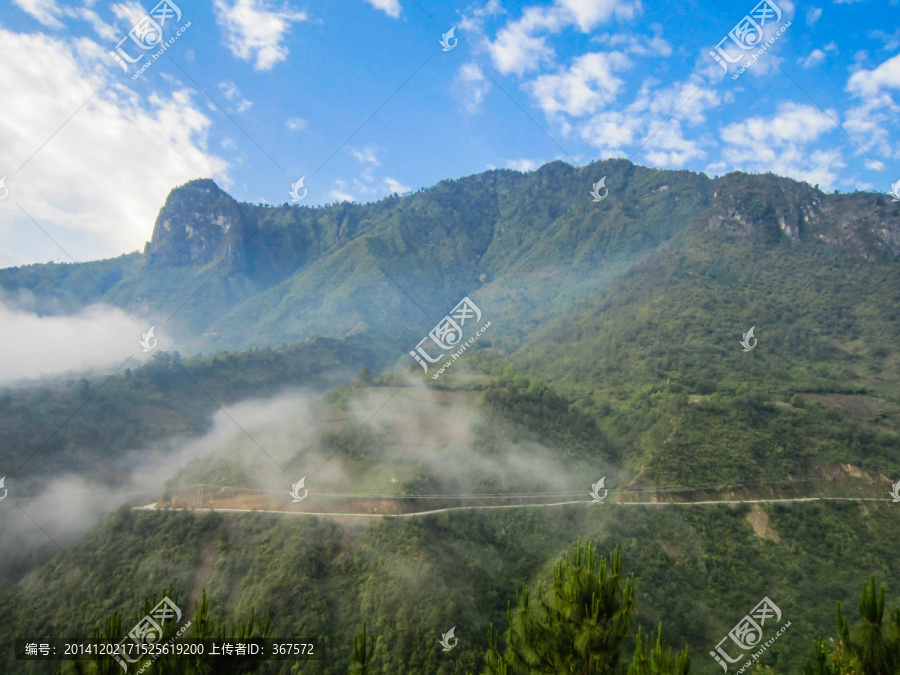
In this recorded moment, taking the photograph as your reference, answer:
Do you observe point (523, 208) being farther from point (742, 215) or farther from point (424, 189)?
point (742, 215)

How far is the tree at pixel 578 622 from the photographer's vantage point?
10852 millimetres

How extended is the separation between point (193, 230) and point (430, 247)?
77.1 m

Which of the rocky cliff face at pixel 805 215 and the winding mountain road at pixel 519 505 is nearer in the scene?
the winding mountain road at pixel 519 505

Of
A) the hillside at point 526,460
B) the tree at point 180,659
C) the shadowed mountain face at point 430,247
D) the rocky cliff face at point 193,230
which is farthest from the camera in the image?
the rocky cliff face at point 193,230

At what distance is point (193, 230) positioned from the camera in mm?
151250

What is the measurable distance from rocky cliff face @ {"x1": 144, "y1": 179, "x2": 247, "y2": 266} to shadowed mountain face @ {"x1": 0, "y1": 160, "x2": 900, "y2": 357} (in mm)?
412

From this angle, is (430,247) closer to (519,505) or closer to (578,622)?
(519,505)

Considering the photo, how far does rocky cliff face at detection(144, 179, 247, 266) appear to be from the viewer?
150 metres

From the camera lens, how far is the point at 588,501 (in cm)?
4112

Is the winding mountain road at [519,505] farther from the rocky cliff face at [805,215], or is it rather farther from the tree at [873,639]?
the rocky cliff face at [805,215]

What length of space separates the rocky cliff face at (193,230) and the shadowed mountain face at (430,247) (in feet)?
1.35

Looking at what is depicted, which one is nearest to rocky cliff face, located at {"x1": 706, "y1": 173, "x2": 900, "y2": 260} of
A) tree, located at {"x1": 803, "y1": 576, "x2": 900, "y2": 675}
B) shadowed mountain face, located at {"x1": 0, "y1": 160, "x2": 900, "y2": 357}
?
shadowed mountain face, located at {"x1": 0, "y1": 160, "x2": 900, "y2": 357}

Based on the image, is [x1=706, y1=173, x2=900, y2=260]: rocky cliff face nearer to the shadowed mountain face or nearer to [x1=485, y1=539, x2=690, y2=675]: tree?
the shadowed mountain face

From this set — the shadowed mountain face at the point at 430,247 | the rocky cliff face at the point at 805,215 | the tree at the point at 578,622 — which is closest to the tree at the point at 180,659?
the tree at the point at 578,622
